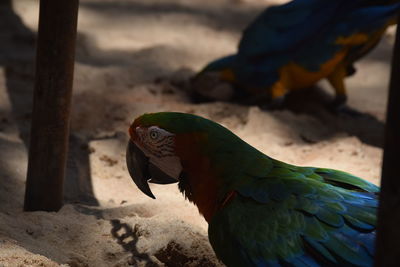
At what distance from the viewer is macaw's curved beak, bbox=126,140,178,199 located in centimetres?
186

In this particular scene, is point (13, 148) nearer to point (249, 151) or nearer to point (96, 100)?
point (96, 100)

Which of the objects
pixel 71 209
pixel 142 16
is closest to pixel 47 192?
pixel 71 209

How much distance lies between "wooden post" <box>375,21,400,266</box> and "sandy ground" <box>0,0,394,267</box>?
3.00ft

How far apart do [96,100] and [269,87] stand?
90cm

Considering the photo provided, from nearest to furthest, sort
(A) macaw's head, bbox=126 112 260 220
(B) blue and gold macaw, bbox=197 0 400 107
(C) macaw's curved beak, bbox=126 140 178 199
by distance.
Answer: (A) macaw's head, bbox=126 112 260 220
(C) macaw's curved beak, bbox=126 140 178 199
(B) blue and gold macaw, bbox=197 0 400 107

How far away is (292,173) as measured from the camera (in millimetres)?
A: 1749

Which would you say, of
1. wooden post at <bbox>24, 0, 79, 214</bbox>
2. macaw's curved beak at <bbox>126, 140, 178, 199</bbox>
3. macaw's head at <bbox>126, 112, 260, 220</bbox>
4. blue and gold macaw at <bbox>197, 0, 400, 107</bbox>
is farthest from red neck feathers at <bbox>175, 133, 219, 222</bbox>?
blue and gold macaw at <bbox>197, 0, 400, 107</bbox>

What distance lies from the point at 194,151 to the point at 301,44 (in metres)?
1.68

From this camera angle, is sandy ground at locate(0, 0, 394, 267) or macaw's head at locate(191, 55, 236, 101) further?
macaw's head at locate(191, 55, 236, 101)

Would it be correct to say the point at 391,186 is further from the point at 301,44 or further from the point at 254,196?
the point at 301,44

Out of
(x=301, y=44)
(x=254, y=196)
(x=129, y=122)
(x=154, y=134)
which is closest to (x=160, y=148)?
(x=154, y=134)

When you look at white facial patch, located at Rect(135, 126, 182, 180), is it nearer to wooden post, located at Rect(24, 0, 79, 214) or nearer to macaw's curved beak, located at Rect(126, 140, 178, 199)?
macaw's curved beak, located at Rect(126, 140, 178, 199)

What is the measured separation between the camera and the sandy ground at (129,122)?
6.36 ft

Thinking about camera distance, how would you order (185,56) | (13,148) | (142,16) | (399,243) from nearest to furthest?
(399,243) → (13,148) → (185,56) → (142,16)
